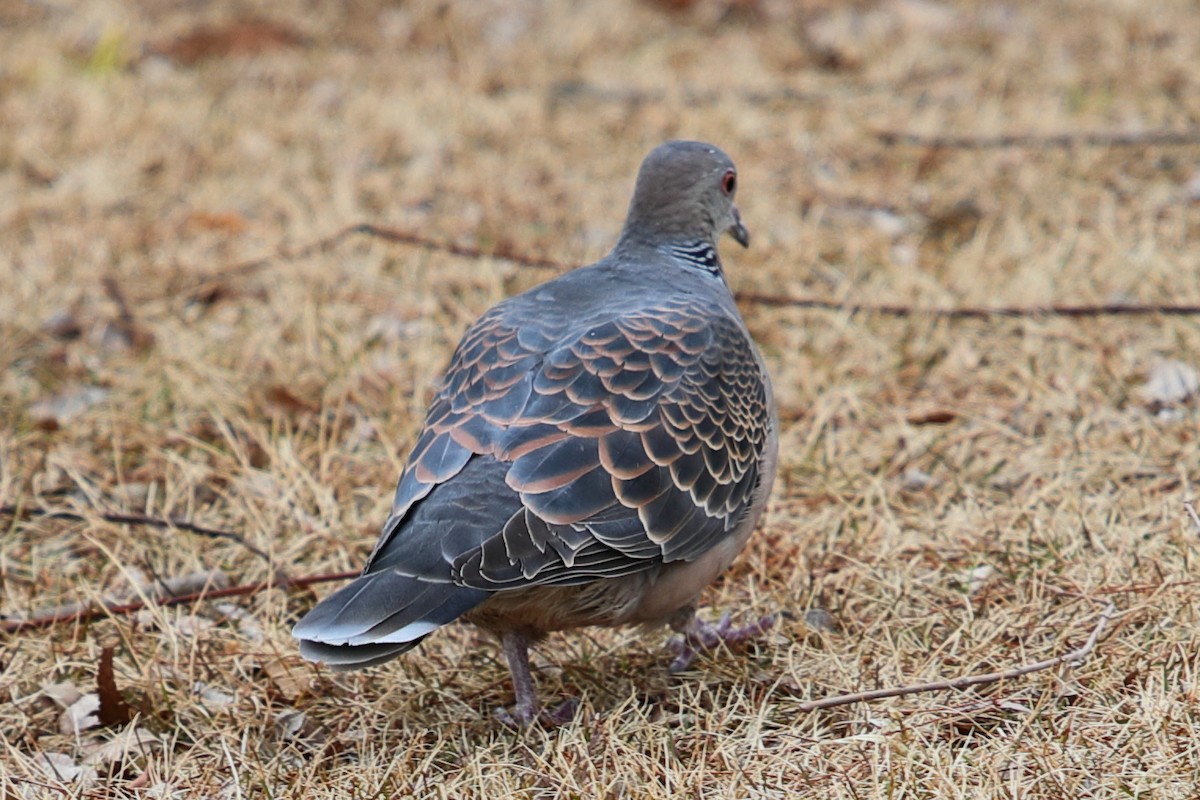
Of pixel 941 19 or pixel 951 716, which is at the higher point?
pixel 941 19

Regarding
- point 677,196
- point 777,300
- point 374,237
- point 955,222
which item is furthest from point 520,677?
point 955,222

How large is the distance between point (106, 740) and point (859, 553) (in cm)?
183

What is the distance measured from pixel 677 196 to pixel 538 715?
4.90ft

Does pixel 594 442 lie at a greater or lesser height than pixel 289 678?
greater

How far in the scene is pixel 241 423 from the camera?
4.37 m

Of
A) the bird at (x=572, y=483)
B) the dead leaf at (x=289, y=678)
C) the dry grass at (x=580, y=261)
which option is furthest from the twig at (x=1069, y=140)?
the dead leaf at (x=289, y=678)

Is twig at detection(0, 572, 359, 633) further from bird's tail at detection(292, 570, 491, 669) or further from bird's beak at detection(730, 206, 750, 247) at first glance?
bird's beak at detection(730, 206, 750, 247)

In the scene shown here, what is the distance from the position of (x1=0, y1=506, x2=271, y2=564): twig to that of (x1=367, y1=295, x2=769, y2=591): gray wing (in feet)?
2.80

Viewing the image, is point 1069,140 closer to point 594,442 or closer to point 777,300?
point 777,300

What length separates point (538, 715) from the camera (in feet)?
10.3

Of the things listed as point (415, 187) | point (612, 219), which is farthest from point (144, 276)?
point (612, 219)

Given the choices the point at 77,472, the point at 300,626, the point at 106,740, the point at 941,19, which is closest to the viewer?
the point at 300,626

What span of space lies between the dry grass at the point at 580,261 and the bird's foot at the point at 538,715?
66 millimetres

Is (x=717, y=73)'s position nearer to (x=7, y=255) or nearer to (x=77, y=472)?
(x=7, y=255)
